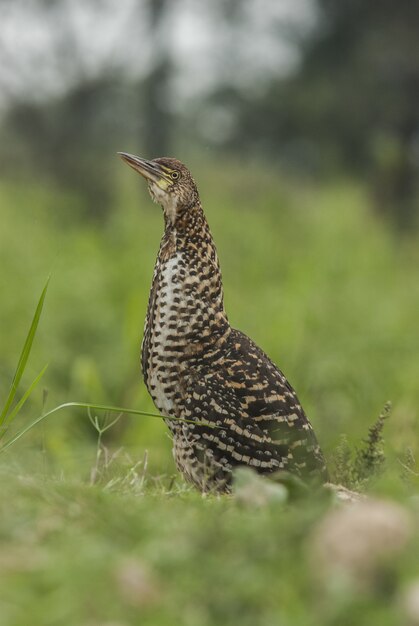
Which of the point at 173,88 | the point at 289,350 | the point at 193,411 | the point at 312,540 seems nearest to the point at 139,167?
the point at 193,411

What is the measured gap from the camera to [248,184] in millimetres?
18875

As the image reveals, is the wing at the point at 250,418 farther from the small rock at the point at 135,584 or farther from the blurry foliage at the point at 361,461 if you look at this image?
the small rock at the point at 135,584

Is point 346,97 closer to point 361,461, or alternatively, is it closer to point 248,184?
point 248,184

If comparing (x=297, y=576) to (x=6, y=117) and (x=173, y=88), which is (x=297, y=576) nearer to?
(x=6, y=117)

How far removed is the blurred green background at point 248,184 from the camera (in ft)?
34.6

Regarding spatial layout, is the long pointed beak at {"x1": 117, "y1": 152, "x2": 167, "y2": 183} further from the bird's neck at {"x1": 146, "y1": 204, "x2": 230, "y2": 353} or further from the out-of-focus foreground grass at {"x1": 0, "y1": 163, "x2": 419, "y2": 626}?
the out-of-focus foreground grass at {"x1": 0, "y1": 163, "x2": 419, "y2": 626}

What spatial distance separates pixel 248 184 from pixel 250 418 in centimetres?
1464

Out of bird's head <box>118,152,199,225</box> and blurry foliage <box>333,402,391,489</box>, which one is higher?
bird's head <box>118,152,199,225</box>

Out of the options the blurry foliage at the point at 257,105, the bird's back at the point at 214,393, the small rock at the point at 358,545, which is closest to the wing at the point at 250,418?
the bird's back at the point at 214,393

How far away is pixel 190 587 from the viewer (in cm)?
247

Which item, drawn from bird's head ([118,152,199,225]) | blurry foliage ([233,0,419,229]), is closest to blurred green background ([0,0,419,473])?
blurry foliage ([233,0,419,229])

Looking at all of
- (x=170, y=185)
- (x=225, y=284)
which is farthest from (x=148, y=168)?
(x=225, y=284)

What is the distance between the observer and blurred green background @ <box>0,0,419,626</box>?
2482 mm

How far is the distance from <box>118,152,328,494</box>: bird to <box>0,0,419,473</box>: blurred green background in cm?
478
